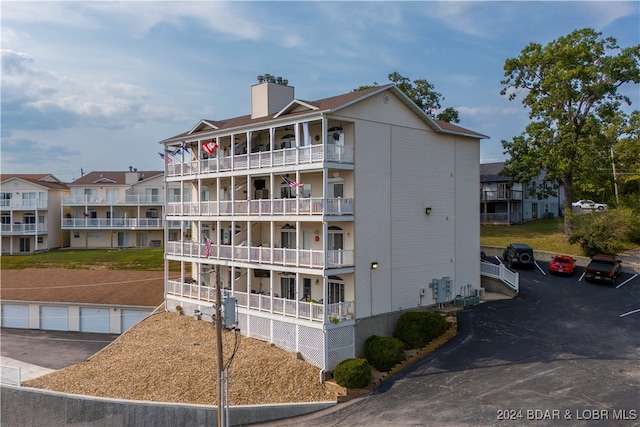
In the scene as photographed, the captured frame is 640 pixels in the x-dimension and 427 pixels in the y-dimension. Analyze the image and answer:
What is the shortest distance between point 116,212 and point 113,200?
53.9 inches

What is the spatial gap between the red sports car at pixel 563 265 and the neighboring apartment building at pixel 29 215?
5035 centimetres

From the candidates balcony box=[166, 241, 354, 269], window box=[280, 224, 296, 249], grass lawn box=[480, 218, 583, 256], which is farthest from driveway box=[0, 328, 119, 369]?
grass lawn box=[480, 218, 583, 256]

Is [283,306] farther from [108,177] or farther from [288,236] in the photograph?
[108,177]

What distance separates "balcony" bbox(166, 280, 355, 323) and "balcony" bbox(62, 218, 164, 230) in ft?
85.4

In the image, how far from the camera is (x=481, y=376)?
21625 millimetres

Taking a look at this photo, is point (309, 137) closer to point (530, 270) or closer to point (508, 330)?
point (508, 330)

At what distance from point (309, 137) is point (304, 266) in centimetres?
636

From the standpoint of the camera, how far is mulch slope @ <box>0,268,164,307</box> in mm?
37094

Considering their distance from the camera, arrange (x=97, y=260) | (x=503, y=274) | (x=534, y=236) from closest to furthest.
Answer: (x=503, y=274) → (x=97, y=260) → (x=534, y=236)

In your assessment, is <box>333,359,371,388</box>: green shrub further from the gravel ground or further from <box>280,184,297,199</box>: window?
<box>280,184,297,199</box>: window

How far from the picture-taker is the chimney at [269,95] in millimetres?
32062

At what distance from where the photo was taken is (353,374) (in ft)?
72.1

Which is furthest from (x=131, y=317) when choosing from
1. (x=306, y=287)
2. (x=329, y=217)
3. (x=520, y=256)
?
(x=520, y=256)

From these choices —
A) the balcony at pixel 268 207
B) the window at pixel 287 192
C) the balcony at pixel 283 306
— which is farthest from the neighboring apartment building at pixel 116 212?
the window at pixel 287 192
